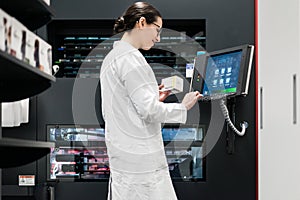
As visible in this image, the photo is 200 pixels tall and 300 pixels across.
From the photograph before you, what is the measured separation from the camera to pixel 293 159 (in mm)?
2555

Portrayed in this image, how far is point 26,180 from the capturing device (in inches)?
136

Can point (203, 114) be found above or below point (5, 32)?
below

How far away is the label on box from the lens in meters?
3.45

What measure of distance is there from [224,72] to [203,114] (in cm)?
34

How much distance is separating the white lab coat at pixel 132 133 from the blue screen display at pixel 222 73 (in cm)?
81

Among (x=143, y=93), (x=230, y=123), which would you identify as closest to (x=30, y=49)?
(x=143, y=93)

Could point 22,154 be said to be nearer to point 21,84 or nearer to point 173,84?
point 21,84

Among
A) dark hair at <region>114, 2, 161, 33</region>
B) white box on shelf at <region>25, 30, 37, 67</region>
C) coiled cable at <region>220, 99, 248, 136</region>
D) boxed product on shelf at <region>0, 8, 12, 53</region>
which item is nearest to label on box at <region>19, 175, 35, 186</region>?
coiled cable at <region>220, 99, 248, 136</region>

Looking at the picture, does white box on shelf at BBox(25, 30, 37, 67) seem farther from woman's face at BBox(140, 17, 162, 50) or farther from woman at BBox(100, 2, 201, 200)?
woman's face at BBox(140, 17, 162, 50)

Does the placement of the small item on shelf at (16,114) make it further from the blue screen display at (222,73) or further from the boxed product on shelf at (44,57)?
the boxed product on shelf at (44,57)

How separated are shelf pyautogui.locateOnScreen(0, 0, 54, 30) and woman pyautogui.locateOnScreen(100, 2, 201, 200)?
69 centimetres

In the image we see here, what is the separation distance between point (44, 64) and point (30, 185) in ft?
6.22

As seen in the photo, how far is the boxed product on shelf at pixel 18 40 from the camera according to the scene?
1.43 m

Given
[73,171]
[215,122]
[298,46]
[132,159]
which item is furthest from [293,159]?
[73,171]
